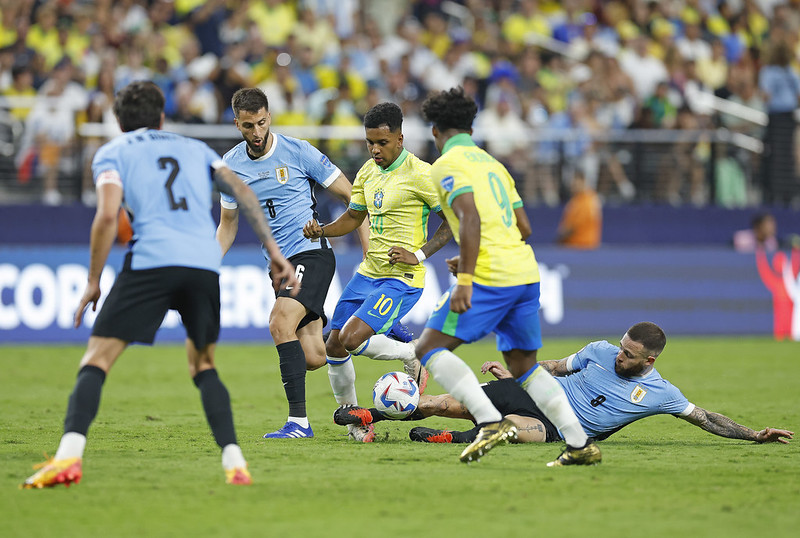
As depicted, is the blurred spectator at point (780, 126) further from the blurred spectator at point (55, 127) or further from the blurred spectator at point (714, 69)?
the blurred spectator at point (55, 127)

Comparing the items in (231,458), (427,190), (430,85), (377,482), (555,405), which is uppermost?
(430,85)

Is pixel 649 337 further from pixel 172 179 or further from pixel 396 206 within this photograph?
pixel 172 179

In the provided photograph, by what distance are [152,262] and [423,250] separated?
2.90m

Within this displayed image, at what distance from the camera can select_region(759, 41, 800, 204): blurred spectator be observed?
63.0 ft

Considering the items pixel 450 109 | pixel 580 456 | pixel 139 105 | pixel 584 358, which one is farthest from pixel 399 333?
pixel 139 105

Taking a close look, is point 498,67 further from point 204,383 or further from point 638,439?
point 204,383

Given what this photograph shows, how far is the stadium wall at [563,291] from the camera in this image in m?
15.6

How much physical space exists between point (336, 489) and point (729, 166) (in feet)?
48.6

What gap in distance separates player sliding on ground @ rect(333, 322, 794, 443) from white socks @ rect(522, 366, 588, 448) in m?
0.87

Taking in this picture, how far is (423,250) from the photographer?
27.7ft

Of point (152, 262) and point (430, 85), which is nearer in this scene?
point (152, 262)

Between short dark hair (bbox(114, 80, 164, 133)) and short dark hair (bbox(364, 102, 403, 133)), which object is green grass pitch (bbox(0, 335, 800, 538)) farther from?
short dark hair (bbox(364, 102, 403, 133))

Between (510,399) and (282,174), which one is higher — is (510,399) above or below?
below

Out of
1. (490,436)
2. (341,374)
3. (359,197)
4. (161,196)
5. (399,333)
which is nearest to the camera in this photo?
(161,196)
